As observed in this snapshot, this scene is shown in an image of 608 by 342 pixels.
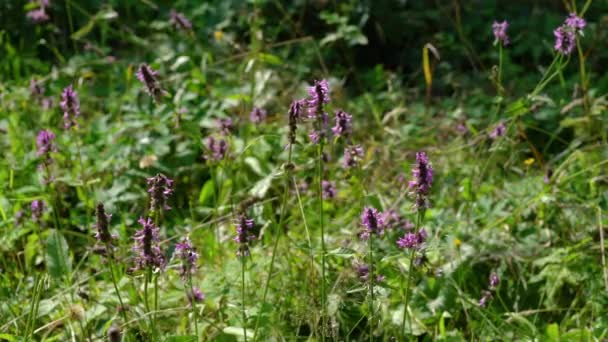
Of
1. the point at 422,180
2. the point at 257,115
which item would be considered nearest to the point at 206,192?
the point at 257,115

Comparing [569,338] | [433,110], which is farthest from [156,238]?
[433,110]

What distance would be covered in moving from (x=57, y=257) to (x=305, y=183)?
111cm

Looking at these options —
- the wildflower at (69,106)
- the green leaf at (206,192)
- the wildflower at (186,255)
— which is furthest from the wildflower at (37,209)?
the wildflower at (186,255)

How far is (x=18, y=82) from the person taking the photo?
379cm

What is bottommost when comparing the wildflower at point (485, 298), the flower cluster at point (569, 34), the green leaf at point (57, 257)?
the wildflower at point (485, 298)

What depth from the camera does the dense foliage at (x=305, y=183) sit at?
6.39ft

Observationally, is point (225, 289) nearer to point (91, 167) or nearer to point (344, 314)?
point (344, 314)

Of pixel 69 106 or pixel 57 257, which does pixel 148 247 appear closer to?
pixel 57 257

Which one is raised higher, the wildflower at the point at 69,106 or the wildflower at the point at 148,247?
the wildflower at the point at 69,106

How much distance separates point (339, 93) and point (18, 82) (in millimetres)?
1559

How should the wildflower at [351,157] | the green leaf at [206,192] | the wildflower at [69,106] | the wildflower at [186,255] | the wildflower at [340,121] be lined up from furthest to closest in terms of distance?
the green leaf at [206,192]
the wildflower at [69,106]
the wildflower at [351,157]
the wildflower at [340,121]
the wildflower at [186,255]

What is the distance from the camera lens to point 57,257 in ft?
6.68

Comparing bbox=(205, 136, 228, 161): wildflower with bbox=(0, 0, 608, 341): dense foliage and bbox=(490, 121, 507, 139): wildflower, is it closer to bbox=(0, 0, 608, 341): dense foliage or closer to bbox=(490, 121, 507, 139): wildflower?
bbox=(0, 0, 608, 341): dense foliage

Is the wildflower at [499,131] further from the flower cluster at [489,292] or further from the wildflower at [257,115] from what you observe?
the wildflower at [257,115]
